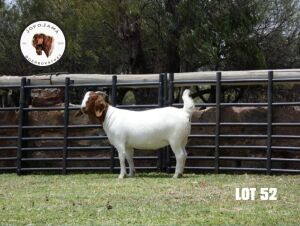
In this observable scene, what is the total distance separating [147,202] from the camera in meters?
8.31

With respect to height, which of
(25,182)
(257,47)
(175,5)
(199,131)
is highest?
(175,5)

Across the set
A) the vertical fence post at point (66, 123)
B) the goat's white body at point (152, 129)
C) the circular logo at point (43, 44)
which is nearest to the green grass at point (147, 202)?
the goat's white body at point (152, 129)

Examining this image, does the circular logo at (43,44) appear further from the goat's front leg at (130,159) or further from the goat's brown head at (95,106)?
the goat's front leg at (130,159)

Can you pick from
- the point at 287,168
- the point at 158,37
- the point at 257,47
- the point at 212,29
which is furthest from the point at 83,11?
the point at 287,168

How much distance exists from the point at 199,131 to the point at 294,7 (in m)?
12.3

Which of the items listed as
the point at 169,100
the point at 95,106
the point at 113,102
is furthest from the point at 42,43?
the point at 169,100

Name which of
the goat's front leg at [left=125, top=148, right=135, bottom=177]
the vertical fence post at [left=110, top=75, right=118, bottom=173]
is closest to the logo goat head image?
the vertical fence post at [left=110, top=75, right=118, bottom=173]

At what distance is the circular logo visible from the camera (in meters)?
13.9

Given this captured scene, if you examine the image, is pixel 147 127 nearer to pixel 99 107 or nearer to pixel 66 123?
pixel 99 107

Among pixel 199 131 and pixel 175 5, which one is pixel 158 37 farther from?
pixel 199 131

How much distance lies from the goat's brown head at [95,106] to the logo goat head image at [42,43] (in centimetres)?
266

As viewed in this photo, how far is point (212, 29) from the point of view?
20.5m

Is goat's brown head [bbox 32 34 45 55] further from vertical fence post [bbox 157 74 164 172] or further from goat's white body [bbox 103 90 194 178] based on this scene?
goat's white body [bbox 103 90 194 178]

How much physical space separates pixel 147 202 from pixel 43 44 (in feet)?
21.6
